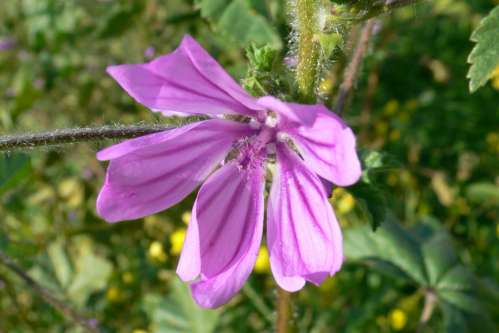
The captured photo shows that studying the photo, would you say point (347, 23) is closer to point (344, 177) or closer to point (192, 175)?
point (344, 177)

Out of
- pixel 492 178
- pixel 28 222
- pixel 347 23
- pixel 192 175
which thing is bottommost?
pixel 28 222

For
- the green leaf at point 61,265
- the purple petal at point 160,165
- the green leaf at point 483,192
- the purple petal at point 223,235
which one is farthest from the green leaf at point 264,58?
the green leaf at point 483,192

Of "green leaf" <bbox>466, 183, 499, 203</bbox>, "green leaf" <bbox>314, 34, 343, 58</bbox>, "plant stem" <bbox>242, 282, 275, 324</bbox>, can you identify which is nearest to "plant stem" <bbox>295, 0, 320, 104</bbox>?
"green leaf" <bbox>314, 34, 343, 58</bbox>

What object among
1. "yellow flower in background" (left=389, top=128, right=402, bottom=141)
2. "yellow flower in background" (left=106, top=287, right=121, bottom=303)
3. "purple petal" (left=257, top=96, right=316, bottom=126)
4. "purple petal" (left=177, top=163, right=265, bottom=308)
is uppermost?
"purple petal" (left=257, top=96, right=316, bottom=126)

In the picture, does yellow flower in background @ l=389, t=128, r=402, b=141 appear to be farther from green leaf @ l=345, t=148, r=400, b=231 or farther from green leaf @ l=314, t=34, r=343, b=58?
green leaf @ l=314, t=34, r=343, b=58

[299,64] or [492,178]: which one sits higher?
[299,64]

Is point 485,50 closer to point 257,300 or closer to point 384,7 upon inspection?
point 384,7

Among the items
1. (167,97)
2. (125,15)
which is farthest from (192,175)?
(125,15)
